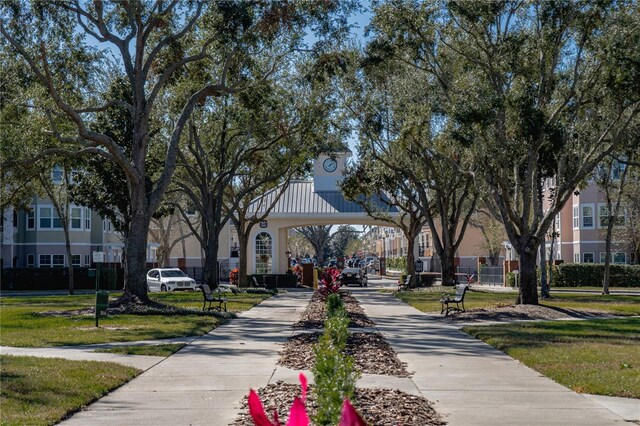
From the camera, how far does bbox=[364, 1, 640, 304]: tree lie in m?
22.6

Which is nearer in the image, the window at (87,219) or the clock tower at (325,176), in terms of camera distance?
the clock tower at (325,176)

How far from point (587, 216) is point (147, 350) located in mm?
50856

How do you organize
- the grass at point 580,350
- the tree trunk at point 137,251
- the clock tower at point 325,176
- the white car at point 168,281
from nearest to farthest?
the grass at point 580,350 < the tree trunk at point 137,251 < the white car at point 168,281 < the clock tower at point 325,176

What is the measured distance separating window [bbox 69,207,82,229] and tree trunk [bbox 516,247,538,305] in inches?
1712

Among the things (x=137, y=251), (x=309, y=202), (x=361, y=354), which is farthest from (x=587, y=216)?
(x=361, y=354)

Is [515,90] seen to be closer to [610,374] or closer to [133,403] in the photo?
[610,374]

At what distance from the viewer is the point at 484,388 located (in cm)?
1174

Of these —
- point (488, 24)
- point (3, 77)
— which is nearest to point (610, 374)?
point (488, 24)

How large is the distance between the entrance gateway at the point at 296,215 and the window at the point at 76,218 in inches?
547

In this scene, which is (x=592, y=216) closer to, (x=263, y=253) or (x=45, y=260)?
(x=263, y=253)

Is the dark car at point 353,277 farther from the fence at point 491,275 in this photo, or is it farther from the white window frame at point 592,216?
the white window frame at point 592,216

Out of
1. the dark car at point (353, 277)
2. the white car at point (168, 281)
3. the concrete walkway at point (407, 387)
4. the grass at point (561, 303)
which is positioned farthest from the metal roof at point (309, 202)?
the concrete walkway at point (407, 387)

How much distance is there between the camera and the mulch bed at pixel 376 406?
9.13 meters

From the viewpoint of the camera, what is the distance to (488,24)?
2380 centimetres
